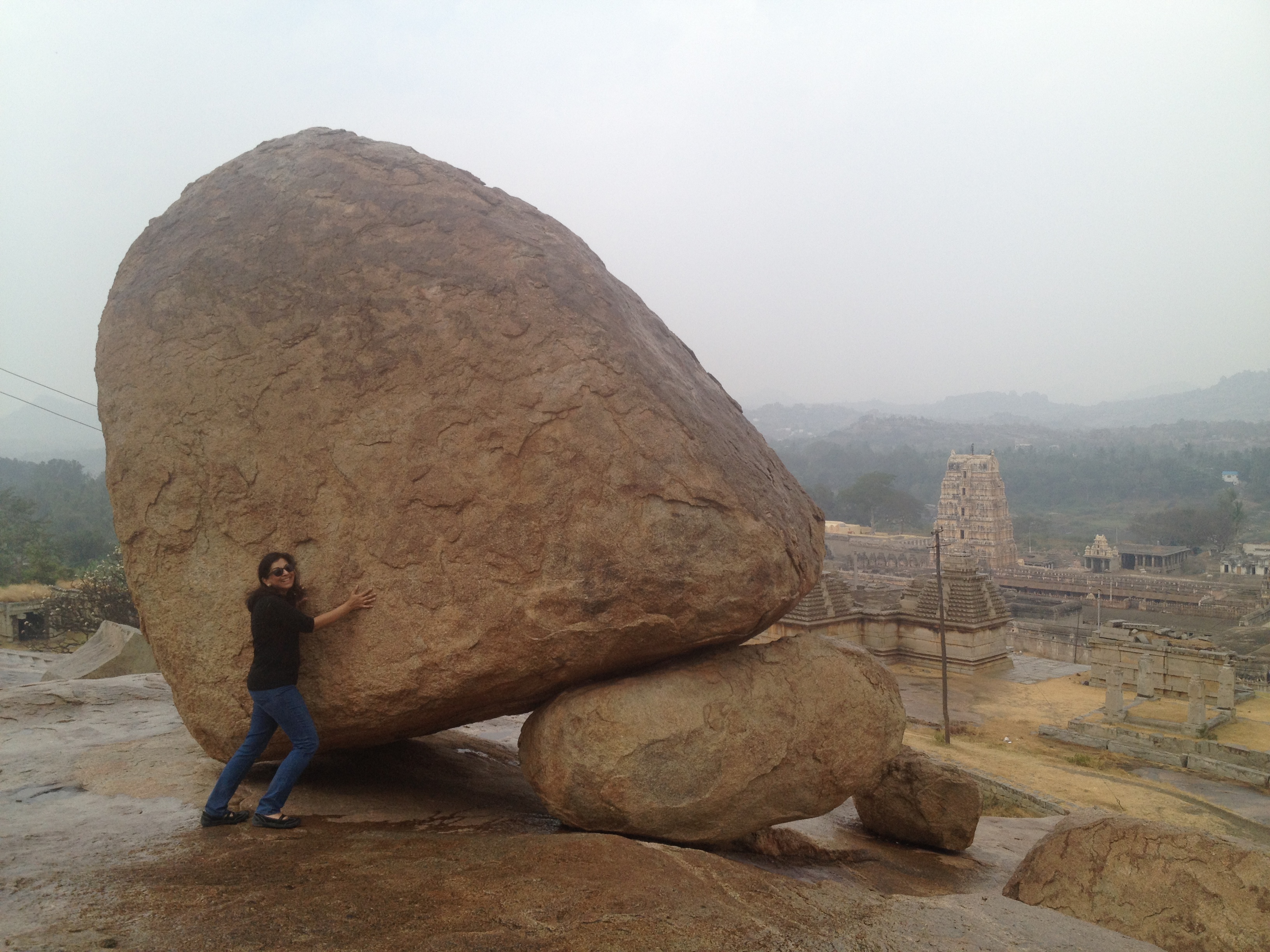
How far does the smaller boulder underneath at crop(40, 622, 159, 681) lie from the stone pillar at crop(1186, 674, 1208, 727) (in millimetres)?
17289

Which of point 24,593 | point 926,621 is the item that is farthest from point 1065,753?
point 24,593

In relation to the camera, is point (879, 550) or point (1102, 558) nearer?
Answer: point (1102, 558)

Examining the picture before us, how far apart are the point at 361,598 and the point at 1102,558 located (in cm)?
5452

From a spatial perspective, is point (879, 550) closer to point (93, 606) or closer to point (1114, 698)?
point (1114, 698)

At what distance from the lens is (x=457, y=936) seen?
294 centimetres

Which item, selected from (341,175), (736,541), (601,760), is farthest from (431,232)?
(601,760)

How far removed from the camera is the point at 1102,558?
5034cm

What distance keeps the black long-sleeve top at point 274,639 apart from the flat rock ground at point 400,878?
0.68 m

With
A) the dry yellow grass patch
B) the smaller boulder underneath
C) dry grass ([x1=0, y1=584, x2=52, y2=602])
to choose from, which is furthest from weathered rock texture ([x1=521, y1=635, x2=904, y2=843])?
dry grass ([x1=0, y1=584, x2=52, y2=602])

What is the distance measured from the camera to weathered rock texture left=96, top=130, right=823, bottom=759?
163 inches

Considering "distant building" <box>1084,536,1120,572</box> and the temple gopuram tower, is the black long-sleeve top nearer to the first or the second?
the temple gopuram tower

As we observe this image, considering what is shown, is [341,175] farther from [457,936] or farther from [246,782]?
[457,936]

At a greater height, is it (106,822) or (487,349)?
(487,349)

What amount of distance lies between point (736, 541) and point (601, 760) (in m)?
1.25
